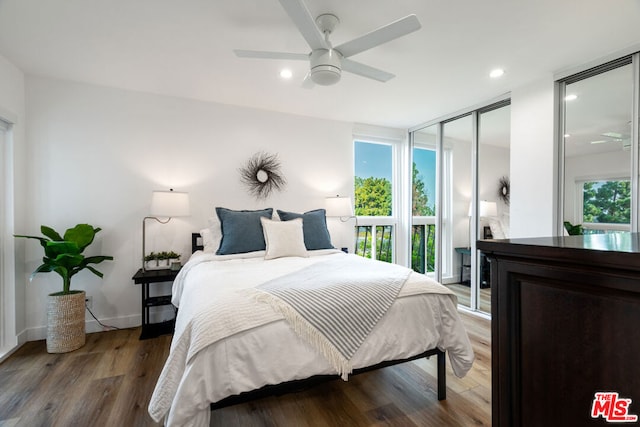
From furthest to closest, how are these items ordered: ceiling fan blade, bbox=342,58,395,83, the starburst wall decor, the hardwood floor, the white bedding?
the starburst wall decor
ceiling fan blade, bbox=342,58,395,83
the hardwood floor
the white bedding

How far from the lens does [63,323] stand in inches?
97.7

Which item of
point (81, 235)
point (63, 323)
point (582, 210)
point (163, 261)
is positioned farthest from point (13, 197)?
point (582, 210)

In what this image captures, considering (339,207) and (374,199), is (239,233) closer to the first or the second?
(339,207)

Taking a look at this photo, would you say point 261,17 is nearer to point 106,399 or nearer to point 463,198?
point 106,399

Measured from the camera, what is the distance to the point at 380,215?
14.9 ft

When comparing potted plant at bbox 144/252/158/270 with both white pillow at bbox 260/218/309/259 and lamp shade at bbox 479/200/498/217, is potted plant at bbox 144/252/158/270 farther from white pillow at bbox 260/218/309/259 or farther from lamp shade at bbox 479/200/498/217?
lamp shade at bbox 479/200/498/217

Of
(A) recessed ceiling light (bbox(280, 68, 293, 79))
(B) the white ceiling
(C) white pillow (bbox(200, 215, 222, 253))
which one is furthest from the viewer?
(C) white pillow (bbox(200, 215, 222, 253))

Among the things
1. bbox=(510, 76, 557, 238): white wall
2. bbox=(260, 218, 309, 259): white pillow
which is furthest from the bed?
bbox=(510, 76, 557, 238): white wall

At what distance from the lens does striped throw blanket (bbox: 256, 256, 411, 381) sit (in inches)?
57.5

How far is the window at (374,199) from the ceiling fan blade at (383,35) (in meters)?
2.55

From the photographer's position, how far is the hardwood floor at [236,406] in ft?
5.50

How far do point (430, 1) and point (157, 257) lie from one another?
10.5ft

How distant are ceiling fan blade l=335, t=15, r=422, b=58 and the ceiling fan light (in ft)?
0.42

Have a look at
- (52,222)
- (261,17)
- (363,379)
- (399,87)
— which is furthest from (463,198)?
(52,222)
